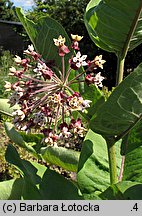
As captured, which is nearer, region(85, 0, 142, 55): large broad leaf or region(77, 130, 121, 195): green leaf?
region(85, 0, 142, 55): large broad leaf

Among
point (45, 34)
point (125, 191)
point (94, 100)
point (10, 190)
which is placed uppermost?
point (45, 34)

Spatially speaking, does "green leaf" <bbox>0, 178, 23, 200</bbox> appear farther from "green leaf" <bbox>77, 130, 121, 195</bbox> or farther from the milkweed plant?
"green leaf" <bbox>77, 130, 121, 195</bbox>

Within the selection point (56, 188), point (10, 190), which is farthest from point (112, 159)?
point (10, 190)

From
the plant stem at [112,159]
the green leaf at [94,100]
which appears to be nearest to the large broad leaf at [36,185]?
the plant stem at [112,159]

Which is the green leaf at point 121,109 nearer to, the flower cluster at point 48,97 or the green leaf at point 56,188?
the flower cluster at point 48,97

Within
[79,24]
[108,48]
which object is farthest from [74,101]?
[79,24]

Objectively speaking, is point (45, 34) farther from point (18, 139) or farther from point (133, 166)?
point (133, 166)

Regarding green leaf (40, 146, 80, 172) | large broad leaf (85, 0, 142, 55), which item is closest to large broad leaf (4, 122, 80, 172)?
green leaf (40, 146, 80, 172)
